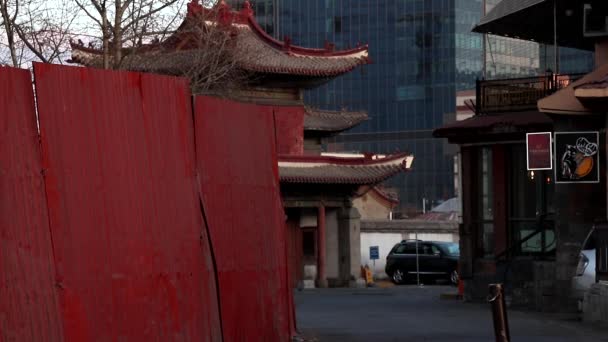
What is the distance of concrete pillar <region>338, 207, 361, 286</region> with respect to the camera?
5544 centimetres

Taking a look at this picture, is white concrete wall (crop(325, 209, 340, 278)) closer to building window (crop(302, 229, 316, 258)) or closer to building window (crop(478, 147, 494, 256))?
building window (crop(302, 229, 316, 258))

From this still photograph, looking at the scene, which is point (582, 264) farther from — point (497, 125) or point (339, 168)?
point (339, 168)

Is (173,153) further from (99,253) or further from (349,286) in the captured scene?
(349,286)

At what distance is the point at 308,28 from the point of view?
116188 millimetres

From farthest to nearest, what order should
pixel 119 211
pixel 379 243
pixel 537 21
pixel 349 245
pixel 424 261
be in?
pixel 379 243
pixel 349 245
pixel 424 261
pixel 537 21
pixel 119 211

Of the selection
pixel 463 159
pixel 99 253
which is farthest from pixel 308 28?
pixel 99 253

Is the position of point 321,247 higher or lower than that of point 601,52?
lower

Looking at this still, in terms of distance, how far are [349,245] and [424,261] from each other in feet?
10.7

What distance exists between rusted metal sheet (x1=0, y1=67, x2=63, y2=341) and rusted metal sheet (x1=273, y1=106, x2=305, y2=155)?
4316cm

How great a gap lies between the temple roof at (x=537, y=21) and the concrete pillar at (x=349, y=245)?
23370 mm

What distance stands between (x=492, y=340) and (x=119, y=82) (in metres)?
8.46

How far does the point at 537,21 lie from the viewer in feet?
102

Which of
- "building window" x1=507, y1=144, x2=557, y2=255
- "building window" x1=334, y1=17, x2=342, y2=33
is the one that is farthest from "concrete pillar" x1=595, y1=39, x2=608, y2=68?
"building window" x1=334, y1=17, x2=342, y2=33

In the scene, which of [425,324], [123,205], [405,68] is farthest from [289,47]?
[405,68]
